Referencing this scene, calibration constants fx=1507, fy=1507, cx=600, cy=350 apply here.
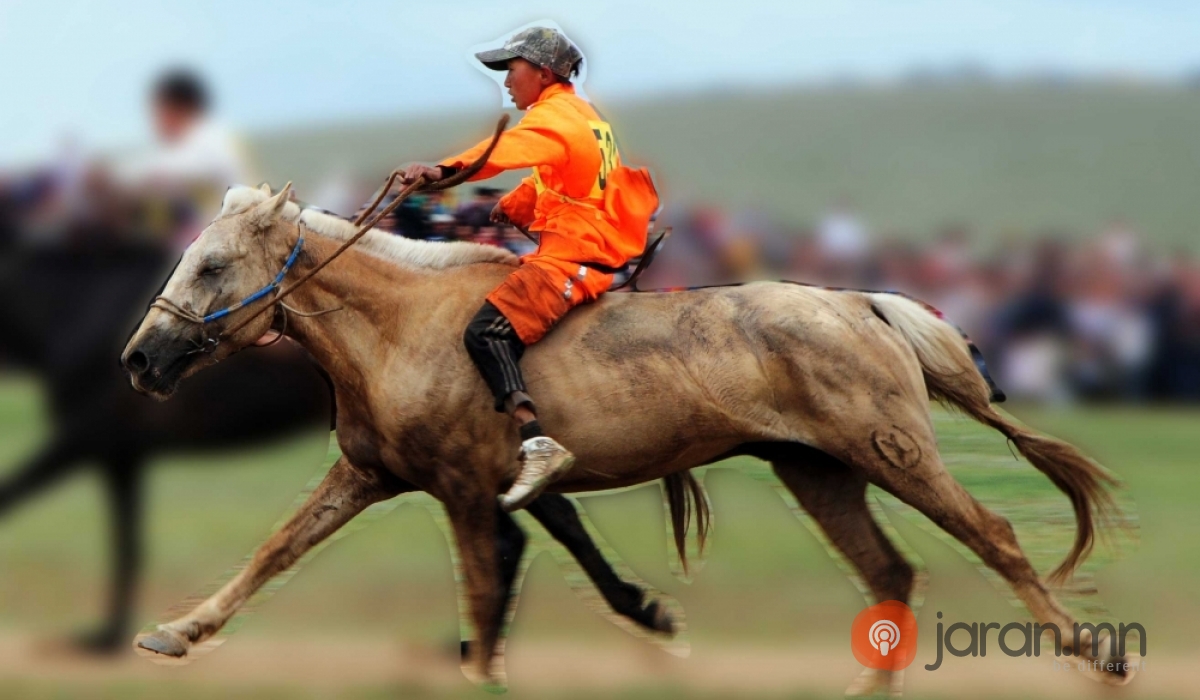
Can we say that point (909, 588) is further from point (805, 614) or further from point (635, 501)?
point (635, 501)

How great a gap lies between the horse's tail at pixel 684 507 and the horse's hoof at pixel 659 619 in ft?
0.66

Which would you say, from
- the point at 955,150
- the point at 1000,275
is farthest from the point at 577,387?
the point at 955,150

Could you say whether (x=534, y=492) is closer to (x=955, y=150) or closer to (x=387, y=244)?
(x=387, y=244)

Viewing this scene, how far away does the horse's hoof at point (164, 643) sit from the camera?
4.77 metres

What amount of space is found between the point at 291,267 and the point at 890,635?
7.87 feet

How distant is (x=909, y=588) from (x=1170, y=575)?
2874 millimetres

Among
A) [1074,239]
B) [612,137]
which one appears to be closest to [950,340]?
[612,137]

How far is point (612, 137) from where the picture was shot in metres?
4.98

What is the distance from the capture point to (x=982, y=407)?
17.1 ft

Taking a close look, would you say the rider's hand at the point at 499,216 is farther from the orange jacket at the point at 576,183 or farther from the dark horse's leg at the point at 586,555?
the dark horse's leg at the point at 586,555

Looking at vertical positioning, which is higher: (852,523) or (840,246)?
(852,523)

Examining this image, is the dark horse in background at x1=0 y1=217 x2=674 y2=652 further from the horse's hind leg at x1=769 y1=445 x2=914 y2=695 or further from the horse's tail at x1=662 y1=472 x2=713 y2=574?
the horse's hind leg at x1=769 y1=445 x2=914 y2=695

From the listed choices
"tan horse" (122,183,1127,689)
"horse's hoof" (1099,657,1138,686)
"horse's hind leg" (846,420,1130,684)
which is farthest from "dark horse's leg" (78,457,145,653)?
"horse's hoof" (1099,657,1138,686)

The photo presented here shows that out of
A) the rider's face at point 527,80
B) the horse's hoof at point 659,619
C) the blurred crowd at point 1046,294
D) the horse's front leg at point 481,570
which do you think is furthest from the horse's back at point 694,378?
the blurred crowd at point 1046,294
